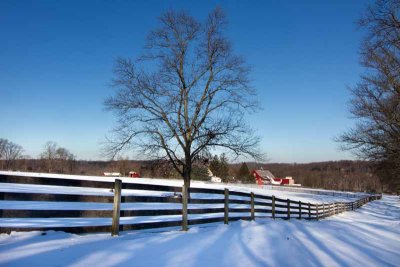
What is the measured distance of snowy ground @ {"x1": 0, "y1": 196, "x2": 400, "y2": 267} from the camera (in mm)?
4754

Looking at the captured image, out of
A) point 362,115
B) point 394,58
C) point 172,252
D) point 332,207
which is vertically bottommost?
point 332,207

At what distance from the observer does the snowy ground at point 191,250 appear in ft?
15.6

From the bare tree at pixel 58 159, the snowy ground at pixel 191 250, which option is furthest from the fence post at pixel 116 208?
the bare tree at pixel 58 159

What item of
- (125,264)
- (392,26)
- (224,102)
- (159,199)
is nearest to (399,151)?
(392,26)

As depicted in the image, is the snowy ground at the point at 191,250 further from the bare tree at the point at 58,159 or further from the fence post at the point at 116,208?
the bare tree at the point at 58,159

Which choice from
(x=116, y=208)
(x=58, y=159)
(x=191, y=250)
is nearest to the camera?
(x=191, y=250)

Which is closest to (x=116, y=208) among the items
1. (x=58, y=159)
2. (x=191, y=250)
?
(x=191, y=250)

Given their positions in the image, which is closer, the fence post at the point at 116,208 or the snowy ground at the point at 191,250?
the snowy ground at the point at 191,250

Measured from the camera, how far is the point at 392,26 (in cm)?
1371

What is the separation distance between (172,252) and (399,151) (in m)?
18.5

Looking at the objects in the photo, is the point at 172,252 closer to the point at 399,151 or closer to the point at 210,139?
Answer: the point at 210,139

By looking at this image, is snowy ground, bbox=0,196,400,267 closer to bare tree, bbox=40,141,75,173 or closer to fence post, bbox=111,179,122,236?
fence post, bbox=111,179,122,236

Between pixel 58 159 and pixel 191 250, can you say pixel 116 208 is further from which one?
pixel 58 159

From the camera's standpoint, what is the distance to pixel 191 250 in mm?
5840
